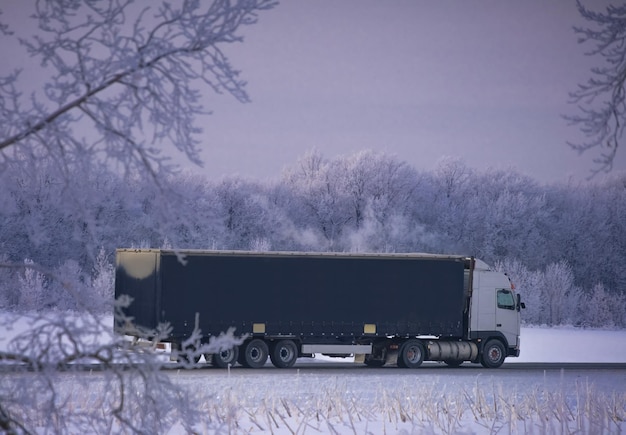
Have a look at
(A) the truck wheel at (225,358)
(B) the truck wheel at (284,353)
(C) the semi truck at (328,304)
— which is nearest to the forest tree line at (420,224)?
(C) the semi truck at (328,304)

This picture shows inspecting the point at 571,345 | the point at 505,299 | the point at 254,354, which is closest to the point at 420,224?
the point at 571,345

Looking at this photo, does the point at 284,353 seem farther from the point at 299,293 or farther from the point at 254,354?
the point at 299,293

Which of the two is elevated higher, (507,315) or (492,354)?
(507,315)

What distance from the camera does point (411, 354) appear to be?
94.7ft

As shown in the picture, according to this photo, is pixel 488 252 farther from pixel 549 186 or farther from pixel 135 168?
pixel 135 168

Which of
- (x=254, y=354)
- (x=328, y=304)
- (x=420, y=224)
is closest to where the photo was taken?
(x=254, y=354)

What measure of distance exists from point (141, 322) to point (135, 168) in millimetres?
20127

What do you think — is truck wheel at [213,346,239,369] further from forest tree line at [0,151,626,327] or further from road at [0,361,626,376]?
forest tree line at [0,151,626,327]

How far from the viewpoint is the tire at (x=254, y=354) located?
89.8 ft

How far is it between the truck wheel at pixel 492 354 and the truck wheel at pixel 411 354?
1988mm

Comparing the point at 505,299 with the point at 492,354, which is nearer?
the point at 492,354

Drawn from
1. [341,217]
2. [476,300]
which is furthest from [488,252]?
[476,300]

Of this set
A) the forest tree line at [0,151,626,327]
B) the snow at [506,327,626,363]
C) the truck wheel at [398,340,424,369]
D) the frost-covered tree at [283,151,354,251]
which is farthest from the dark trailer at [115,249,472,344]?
the frost-covered tree at [283,151,354,251]

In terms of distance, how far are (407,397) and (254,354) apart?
10.7 meters
